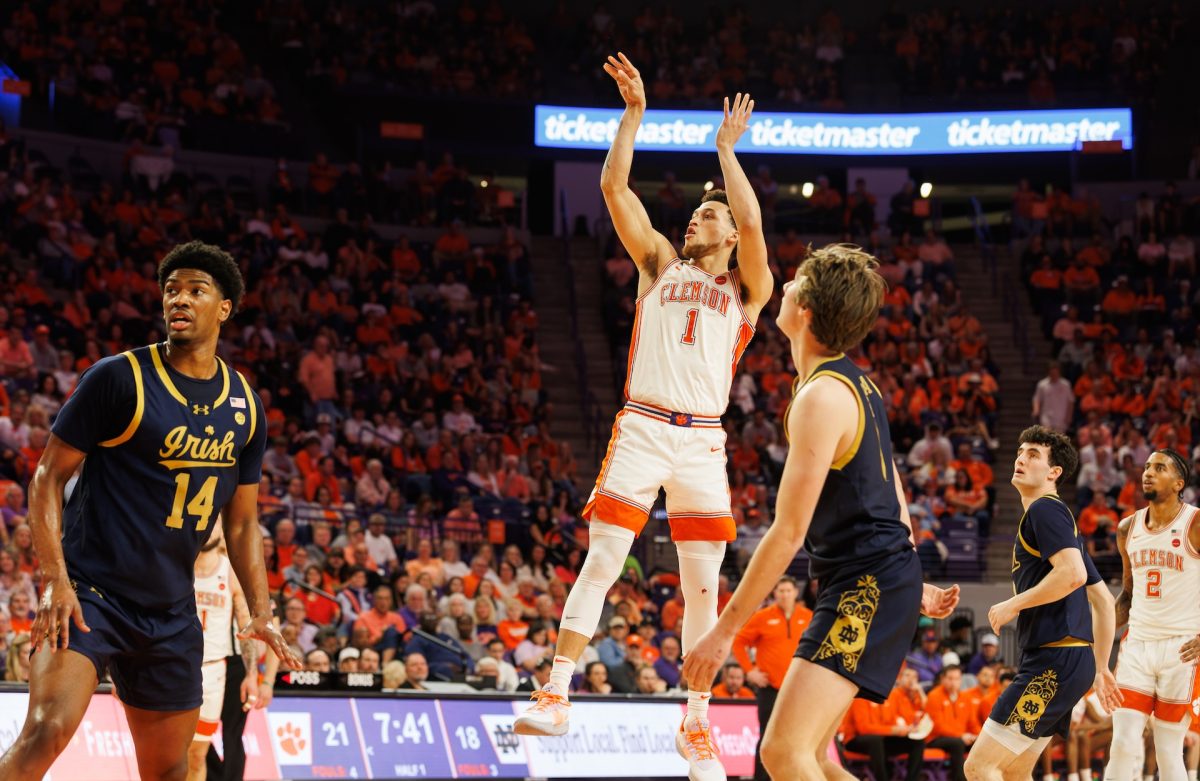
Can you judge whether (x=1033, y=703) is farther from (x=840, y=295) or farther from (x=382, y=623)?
(x=382, y=623)

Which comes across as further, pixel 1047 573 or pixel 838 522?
pixel 1047 573

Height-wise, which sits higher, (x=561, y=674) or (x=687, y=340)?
(x=687, y=340)

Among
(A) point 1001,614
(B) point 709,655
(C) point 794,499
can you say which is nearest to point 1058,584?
(A) point 1001,614

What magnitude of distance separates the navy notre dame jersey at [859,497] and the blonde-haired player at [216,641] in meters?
5.32

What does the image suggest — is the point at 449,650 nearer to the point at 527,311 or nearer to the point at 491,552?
the point at 491,552

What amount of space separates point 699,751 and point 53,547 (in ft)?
11.3

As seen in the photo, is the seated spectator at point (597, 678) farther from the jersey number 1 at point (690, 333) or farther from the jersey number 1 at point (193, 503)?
the jersey number 1 at point (193, 503)

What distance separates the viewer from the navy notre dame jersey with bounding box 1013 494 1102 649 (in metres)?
7.96

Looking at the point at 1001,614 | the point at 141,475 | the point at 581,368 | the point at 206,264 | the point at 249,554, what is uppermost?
the point at 581,368

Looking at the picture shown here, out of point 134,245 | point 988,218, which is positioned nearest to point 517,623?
A: point 134,245

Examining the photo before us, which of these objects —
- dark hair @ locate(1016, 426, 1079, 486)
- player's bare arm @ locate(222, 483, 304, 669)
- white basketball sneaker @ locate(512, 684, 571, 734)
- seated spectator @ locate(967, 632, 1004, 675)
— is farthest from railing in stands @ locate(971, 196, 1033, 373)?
player's bare arm @ locate(222, 483, 304, 669)

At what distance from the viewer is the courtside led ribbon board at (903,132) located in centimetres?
2928

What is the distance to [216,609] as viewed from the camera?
9836mm

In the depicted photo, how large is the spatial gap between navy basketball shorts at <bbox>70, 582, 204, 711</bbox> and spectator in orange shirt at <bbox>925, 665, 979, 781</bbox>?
10.0 m
